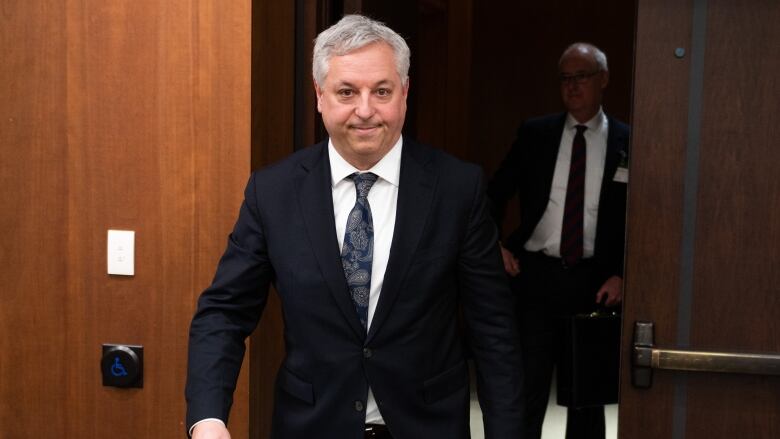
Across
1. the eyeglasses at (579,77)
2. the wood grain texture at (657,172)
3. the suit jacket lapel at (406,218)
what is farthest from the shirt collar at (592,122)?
the suit jacket lapel at (406,218)

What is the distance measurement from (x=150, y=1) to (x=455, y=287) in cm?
111

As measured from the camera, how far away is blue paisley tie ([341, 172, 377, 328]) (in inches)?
78.7

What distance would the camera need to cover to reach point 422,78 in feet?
21.3

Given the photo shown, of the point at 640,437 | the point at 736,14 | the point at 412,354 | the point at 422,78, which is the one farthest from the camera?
the point at 422,78

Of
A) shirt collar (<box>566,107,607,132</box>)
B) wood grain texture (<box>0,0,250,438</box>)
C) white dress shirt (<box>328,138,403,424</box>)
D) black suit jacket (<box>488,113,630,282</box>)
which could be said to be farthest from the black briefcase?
white dress shirt (<box>328,138,403,424</box>)

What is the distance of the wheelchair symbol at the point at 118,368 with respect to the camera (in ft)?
8.54

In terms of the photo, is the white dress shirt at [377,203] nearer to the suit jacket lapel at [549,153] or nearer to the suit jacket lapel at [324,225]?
the suit jacket lapel at [324,225]

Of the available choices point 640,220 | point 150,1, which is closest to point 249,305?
point 150,1

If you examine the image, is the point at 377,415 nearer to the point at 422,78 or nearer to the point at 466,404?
the point at 466,404

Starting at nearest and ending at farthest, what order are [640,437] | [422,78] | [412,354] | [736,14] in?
[412,354]
[736,14]
[640,437]
[422,78]

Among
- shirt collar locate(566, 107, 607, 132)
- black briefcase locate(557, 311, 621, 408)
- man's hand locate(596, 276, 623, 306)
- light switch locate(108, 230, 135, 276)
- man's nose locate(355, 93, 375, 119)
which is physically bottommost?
black briefcase locate(557, 311, 621, 408)

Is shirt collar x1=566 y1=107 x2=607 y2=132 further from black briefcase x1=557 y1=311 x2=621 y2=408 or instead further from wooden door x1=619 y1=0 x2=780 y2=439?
wooden door x1=619 y1=0 x2=780 y2=439

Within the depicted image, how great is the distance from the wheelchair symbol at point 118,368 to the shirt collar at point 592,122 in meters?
2.08

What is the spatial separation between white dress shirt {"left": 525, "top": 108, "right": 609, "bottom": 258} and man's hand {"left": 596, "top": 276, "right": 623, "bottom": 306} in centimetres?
14
